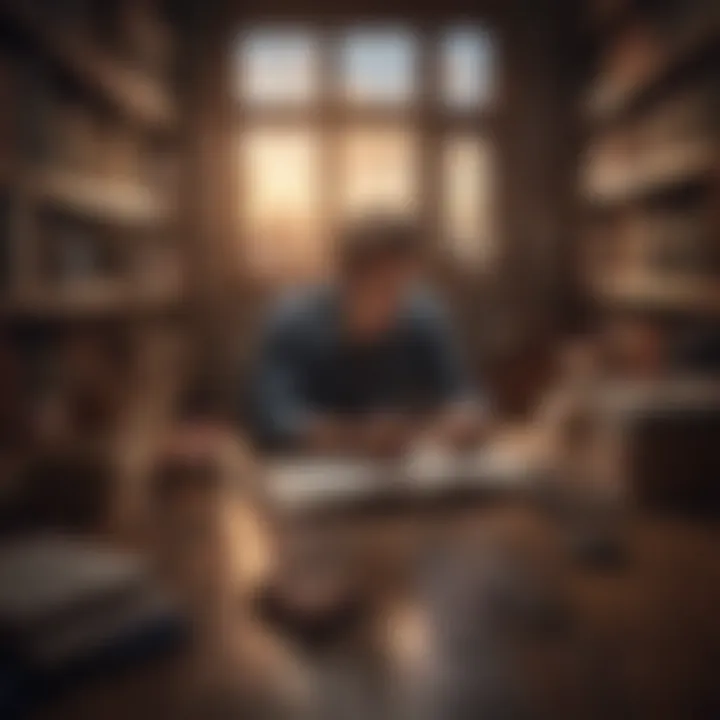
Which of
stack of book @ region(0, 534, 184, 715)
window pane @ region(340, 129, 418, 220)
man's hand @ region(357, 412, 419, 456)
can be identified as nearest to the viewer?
stack of book @ region(0, 534, 184, 715)

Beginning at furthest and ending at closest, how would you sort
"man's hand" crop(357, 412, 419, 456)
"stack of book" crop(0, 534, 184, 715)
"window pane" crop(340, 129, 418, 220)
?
1. "man's hand" crop(357, 412, 419, 456)
2. "window pane" crop(340, 129, 418, 220)
3. "stack of book" crop(0, 534, 184, 715)

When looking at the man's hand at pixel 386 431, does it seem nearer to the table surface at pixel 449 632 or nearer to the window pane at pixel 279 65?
the table surface at pixel 449 632

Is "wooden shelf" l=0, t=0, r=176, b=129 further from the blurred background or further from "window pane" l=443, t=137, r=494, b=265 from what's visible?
"window pane" l=443, t=137, r=494, b=265

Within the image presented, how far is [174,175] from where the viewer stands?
0.71m

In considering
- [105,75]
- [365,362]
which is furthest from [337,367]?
[105,75]

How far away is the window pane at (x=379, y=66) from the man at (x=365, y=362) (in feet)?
0.26

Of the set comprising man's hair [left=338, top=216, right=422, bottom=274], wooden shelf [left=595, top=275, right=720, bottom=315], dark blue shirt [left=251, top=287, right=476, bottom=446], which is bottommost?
dark blue shirt [left=251, top=287, right=476, bottom=446]

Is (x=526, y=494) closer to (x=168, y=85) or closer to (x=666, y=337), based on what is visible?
(x=666, y=337)

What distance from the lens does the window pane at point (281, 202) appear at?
2.29 feet

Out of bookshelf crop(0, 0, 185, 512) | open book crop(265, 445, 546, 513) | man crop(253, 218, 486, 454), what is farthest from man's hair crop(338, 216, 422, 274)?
open book crop(265, 445, 546, 513)

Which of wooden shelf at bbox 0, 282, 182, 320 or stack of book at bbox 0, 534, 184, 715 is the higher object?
wooden shelf at bbox 0, 282, 182, 320

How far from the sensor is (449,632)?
0.68 metres

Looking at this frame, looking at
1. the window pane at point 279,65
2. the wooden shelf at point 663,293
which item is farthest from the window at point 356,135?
the wooden shelf at point 663,293

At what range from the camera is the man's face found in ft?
2.29
